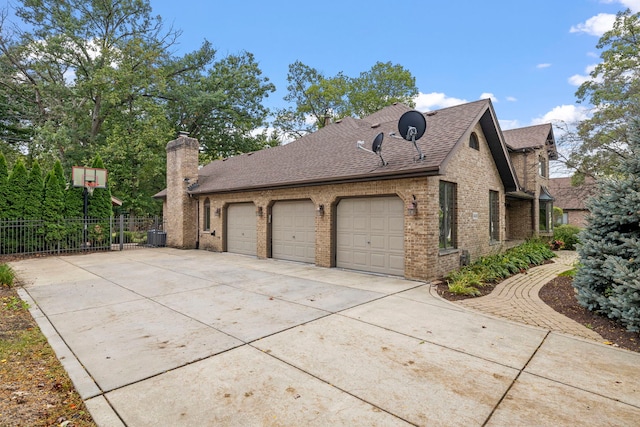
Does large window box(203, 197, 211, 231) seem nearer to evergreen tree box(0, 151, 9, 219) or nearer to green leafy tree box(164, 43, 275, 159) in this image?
evergreen tree box(0, 151, 9, 219)

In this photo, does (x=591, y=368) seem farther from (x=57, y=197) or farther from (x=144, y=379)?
(x=57, y=197)

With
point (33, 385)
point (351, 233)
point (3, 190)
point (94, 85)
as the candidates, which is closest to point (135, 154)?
point (94, 85)

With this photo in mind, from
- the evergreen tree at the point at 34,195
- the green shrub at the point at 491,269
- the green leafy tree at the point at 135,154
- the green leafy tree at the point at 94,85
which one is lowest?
the green shrub at the point at 491,269

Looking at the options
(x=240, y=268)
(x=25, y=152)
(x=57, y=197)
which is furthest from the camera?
(x=25, y=152)

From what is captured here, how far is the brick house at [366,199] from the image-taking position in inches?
336

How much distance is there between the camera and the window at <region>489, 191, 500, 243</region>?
12.4 meters

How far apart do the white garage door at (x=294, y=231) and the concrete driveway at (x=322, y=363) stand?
4.44 metres

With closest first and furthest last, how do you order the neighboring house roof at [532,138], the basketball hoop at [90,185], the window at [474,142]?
the window at [474,142]
the basketball hoop at [90,185]
the neighboring house roof at [532,138]

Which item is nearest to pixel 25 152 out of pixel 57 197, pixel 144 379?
pixel 57 197

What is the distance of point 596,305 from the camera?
549cm

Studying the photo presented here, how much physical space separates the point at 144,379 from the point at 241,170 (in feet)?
44.3

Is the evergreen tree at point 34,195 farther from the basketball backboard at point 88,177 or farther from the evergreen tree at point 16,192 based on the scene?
the basketball backboard at point 88,177

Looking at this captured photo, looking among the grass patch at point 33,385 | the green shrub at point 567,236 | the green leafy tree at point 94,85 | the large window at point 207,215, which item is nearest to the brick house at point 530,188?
the green shrub at point 567,236

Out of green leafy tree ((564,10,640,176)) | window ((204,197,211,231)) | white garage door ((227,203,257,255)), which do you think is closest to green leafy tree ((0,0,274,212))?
window ((204,197,211,231))
